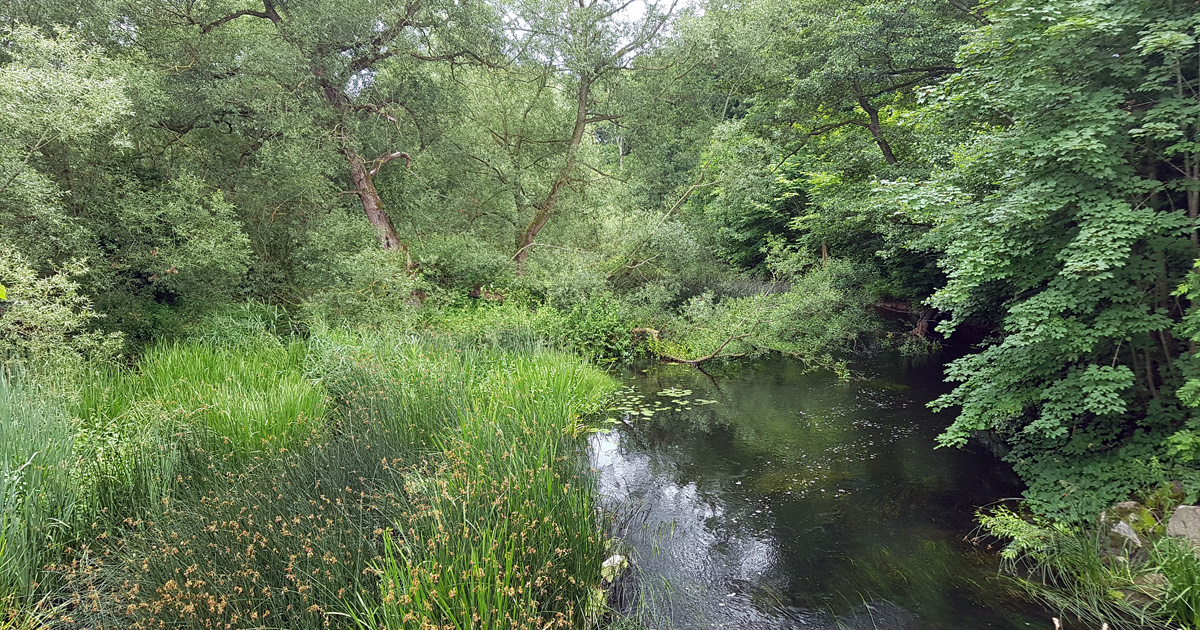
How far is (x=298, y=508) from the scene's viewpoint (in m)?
3.04

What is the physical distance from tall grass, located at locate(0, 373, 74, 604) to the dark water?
11.4 feet

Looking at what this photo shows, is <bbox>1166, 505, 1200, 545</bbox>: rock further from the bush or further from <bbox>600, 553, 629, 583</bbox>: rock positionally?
the bush

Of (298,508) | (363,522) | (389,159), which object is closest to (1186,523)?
(363,522)

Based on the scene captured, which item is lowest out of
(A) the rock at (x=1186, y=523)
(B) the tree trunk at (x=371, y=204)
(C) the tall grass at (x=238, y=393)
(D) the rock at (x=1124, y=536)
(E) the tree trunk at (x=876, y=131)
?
(D) the rock at (x=1124, y=536)

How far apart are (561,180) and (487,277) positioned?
11.7ft

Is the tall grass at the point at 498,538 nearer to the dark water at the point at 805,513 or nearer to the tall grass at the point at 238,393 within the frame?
the dark water at the point at 805,513

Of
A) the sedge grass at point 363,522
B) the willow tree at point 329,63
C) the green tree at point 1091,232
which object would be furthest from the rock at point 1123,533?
the willow tree at point 329,63

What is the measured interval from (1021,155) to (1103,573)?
10.5ft

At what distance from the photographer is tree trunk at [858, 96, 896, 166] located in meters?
11.1

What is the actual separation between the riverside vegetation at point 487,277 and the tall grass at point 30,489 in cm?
3

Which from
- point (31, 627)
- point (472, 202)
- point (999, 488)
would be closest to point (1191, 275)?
point (999, 488)

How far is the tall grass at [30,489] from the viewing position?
2669mm

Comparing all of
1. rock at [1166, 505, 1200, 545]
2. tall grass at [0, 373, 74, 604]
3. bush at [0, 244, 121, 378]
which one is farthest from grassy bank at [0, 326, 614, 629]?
rock at [1166, 505, 1200, 545]

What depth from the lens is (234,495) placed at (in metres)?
3.14
